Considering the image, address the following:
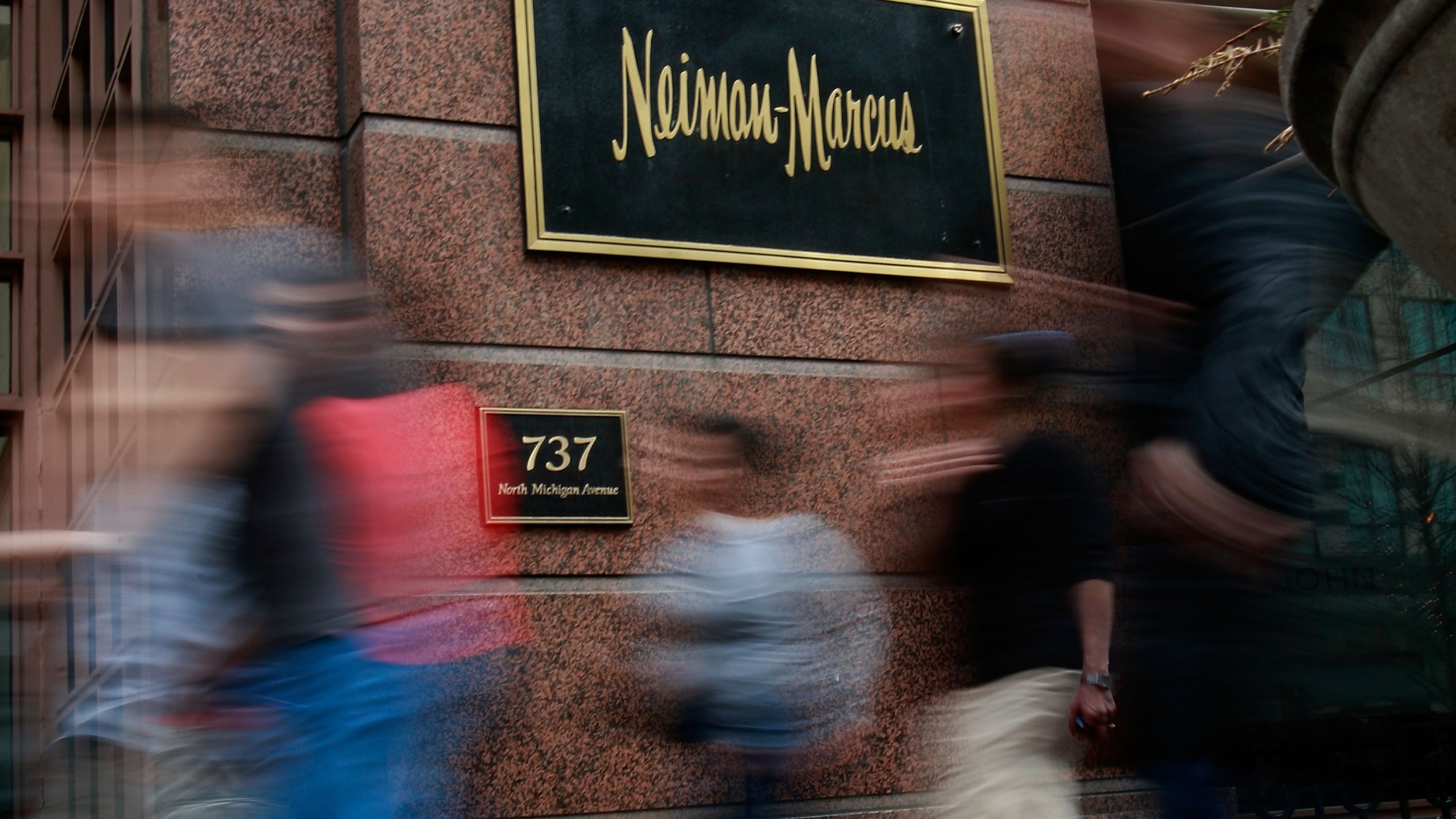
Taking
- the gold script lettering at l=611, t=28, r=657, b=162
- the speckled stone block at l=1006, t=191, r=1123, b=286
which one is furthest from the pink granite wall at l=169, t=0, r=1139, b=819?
the speckled stone block at l=1006, t=191, r=1123, b=286

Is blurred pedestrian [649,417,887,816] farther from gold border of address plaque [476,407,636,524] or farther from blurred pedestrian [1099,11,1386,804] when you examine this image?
blurred pedestrian [1099,11,1386,804]

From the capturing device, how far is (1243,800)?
6.23 m

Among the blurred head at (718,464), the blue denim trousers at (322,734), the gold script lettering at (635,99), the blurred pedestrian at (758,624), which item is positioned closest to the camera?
the blue denim trousers at (322,734)

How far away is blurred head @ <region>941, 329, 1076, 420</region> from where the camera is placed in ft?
12.2

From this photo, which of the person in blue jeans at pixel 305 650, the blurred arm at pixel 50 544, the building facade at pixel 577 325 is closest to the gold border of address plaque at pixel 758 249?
the building facade at pixel 577 325

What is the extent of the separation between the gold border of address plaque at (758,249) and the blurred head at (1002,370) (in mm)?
1708


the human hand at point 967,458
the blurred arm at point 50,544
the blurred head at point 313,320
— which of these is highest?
the blurred head at point 313,320

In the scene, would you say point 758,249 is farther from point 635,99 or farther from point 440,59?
point 440,59

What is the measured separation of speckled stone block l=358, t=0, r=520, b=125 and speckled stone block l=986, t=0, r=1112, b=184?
2088mm

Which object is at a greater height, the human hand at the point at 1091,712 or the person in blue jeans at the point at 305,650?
the person in blue jeans at the point at 305,650

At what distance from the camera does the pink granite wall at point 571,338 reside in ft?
15.6

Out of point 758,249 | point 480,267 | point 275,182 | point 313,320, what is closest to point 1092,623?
point 313,320

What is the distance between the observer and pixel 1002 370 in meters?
3.74

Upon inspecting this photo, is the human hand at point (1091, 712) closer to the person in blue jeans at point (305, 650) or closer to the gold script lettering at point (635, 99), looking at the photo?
the person in blue jeans at point (305, 650)
